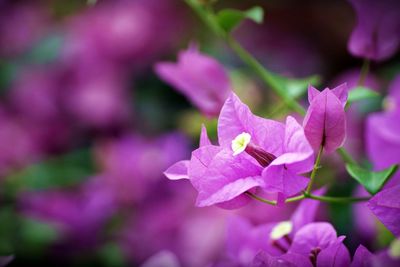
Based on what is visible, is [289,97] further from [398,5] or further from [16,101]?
[16,101]

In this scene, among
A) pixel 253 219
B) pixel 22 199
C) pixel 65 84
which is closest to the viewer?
pixel 253 219

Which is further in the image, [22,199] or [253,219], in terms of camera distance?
[22,199]

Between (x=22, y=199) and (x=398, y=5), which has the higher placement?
(x=398, y=5)

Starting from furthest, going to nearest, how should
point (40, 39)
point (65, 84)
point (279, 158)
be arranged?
point (40, 39) → point (65, 84) → point (279, 158)

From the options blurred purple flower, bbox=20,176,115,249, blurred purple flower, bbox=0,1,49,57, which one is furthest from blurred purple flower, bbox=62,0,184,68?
blurred purple flower, bbox=20,176,115,249

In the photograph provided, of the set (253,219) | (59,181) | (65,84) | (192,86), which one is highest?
(192,86)

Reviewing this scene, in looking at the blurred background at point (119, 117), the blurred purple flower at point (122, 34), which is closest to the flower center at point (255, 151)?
the blurred background at point (119, 117)

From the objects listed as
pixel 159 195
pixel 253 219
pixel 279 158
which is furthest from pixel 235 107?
pixel 159 195
